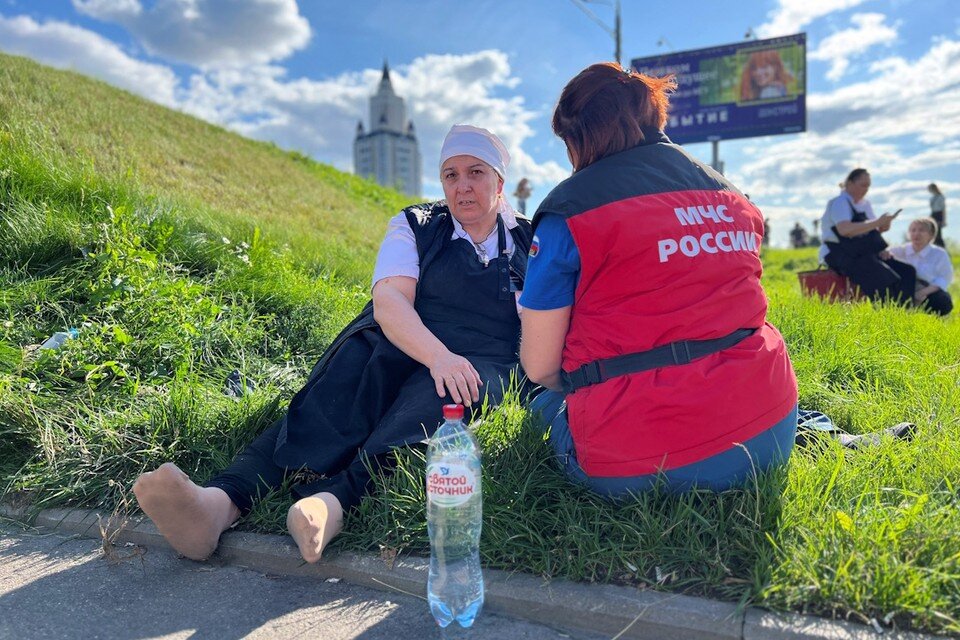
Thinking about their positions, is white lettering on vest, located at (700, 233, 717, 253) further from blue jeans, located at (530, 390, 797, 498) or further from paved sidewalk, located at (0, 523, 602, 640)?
paved sidewalk, located at (0, 523, 602, 640)

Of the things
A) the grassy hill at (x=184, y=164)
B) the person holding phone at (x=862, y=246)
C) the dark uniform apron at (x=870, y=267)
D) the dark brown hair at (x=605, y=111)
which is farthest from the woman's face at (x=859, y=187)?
the dark brown hair at (x=605, y=111)

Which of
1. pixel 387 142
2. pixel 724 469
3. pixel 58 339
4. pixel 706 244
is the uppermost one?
pixel 387 142

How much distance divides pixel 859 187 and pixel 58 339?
7.70 metres

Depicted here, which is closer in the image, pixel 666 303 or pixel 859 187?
pixel 666 303

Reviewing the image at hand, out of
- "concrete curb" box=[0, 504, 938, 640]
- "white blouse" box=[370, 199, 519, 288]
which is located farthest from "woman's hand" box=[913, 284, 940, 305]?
"concrete curb" box=[0, 504, 938, 640]

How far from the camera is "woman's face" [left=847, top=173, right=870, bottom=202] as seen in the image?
761 centimetres

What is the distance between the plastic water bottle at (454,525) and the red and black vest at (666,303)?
1.48 feet

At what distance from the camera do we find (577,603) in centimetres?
217

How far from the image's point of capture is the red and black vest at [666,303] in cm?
218

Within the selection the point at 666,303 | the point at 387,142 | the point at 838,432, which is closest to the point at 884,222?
the point at 838,432

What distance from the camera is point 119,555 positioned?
278cm

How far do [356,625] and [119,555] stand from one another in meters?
1.18

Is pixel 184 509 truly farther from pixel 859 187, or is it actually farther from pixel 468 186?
pixel 859 187

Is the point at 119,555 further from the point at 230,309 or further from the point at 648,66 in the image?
the point at 648,66
